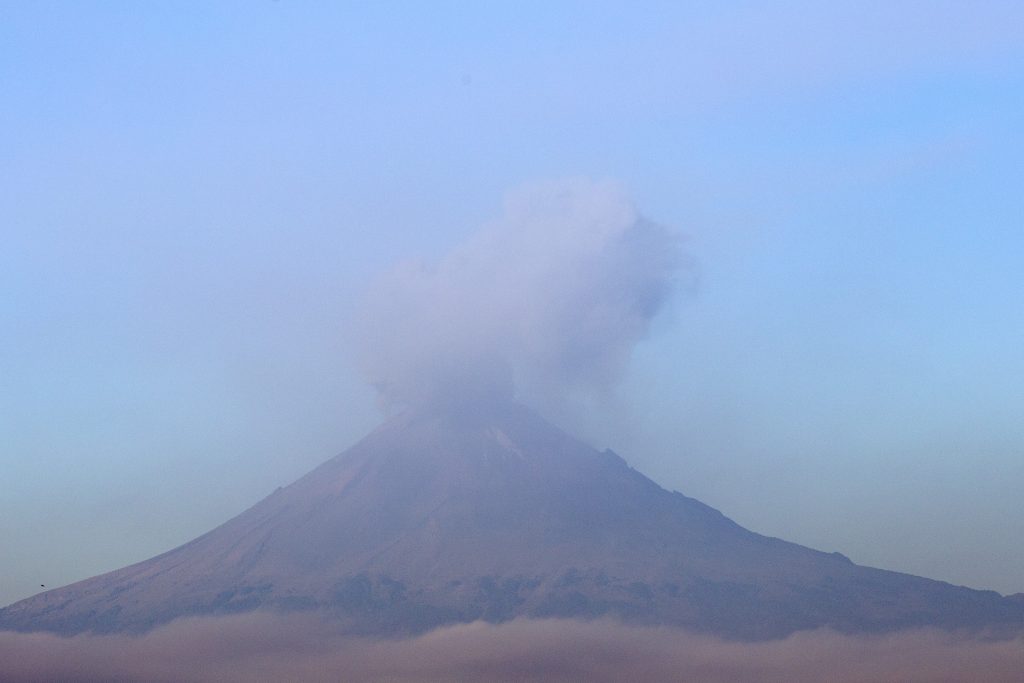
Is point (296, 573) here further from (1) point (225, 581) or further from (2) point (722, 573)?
(2) point (722, 573)

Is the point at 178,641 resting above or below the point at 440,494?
below

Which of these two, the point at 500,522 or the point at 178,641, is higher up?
the point at 500,522

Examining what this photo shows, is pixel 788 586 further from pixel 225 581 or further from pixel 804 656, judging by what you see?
pixel 225 581

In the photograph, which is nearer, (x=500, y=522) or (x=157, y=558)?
(x=500, y=522)

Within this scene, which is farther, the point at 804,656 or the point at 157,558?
the point at 157,558

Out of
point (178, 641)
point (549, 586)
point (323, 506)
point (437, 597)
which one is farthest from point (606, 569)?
point (178, 641)

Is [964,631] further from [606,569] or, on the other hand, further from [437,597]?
[437,597]

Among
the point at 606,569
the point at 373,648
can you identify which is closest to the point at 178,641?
the point at 373,648
